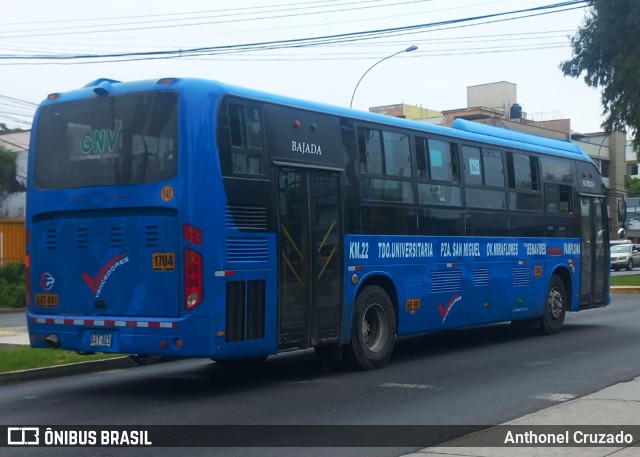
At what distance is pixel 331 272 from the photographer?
12.3 meters

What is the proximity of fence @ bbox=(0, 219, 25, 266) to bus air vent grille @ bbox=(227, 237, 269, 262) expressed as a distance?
21967mm

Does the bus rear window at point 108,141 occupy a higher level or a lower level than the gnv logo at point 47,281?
higher

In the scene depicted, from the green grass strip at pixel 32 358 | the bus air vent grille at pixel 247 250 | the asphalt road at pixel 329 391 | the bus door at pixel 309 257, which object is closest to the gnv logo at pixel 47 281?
the asphalt road at pixel 329 391

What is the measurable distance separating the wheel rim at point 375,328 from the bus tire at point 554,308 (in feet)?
18.2

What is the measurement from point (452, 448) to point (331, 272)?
4.65m

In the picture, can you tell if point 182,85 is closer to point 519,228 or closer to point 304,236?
point 304,236

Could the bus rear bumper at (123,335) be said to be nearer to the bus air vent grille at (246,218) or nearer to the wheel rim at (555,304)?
the bus air vent grille at (246,218)

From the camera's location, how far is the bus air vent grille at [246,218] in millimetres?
10787

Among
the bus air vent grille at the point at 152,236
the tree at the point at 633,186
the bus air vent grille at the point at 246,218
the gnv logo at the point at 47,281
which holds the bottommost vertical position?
the gnv logo at the point at 47,281

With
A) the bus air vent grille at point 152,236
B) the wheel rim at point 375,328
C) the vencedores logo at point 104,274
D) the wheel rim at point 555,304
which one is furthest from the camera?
the wheel rim at point 555,304

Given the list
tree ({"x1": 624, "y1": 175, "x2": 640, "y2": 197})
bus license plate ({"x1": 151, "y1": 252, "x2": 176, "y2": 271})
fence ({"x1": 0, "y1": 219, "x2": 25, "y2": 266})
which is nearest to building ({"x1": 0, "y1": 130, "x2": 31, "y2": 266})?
fence ({"x1": 0, "y1": 219, "x2": 25, "y2": 266})

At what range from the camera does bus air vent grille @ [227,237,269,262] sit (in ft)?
35.3

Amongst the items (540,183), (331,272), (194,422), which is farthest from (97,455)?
(540,183)

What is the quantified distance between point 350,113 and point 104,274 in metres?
4.17
